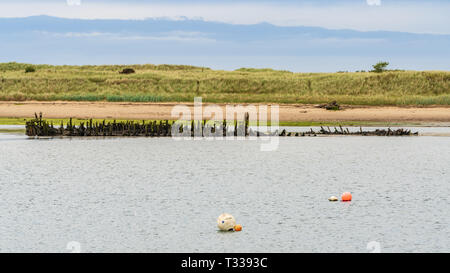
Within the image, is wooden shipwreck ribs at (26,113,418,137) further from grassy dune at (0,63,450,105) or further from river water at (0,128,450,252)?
grassy dune at (0,63,450,105)

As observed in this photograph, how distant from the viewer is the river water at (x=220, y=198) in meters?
20.2

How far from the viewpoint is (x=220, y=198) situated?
27.9m

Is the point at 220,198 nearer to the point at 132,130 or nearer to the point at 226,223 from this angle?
the point at 226,223

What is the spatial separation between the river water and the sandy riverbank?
16.3 meters

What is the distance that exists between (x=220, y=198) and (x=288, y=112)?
42385mm

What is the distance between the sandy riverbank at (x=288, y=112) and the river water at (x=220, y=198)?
1631cm

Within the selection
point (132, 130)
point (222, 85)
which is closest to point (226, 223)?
point (132, 130)

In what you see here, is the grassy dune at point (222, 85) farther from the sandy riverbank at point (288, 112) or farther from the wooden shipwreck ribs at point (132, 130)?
the wooden shipwreck ribs at point (132, 130)

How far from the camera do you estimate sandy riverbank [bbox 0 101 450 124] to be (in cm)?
6694

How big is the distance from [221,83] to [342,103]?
32.1m

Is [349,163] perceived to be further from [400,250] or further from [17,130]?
[17,130]

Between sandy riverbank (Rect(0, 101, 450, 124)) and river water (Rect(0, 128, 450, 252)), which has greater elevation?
sandy riverbank (Rect(0, 101, 450, 124))

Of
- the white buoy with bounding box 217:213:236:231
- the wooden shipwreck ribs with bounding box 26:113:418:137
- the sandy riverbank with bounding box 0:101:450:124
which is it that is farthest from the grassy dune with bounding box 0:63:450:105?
the white buoy with bounding box 217:213:236:231
